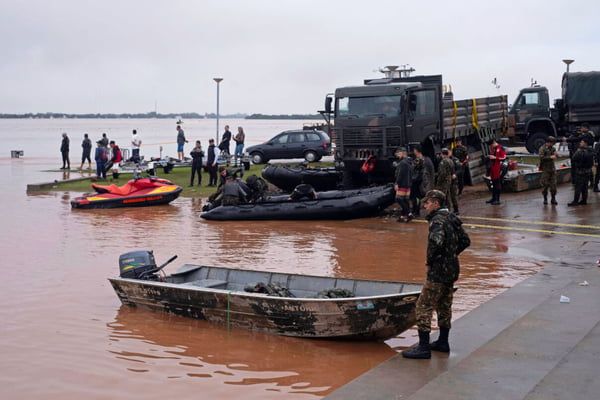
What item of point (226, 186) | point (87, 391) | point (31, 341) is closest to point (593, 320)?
point (87, 391)

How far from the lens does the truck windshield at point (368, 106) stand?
2053cm

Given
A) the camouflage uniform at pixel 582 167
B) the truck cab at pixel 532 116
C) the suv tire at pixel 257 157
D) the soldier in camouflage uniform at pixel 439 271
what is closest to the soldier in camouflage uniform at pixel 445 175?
the camouflage uniform at pixel 582 167

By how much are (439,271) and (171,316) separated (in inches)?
167

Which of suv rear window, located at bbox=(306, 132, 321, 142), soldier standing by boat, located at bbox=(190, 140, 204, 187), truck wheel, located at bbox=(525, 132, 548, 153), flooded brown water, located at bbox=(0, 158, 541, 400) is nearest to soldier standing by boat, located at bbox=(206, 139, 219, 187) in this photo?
soldier standing by boat, located at bbox=(190, 140, 204, 187)

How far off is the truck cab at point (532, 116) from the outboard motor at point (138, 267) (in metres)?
22.6

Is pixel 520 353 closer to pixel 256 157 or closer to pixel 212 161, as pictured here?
pixel 212 161

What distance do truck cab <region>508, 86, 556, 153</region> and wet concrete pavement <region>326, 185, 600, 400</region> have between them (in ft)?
60.2

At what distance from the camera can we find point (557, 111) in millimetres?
30281

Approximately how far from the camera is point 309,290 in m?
10.4

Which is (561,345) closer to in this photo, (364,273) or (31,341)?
(364,273)

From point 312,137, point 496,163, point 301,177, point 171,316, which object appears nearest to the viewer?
point 171,316

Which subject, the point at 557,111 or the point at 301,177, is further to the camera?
the point at 557,111

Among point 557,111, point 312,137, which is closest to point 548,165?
point 557,111

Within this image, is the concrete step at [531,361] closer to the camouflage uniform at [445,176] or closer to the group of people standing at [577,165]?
the camouflage uniform at [445,176]
